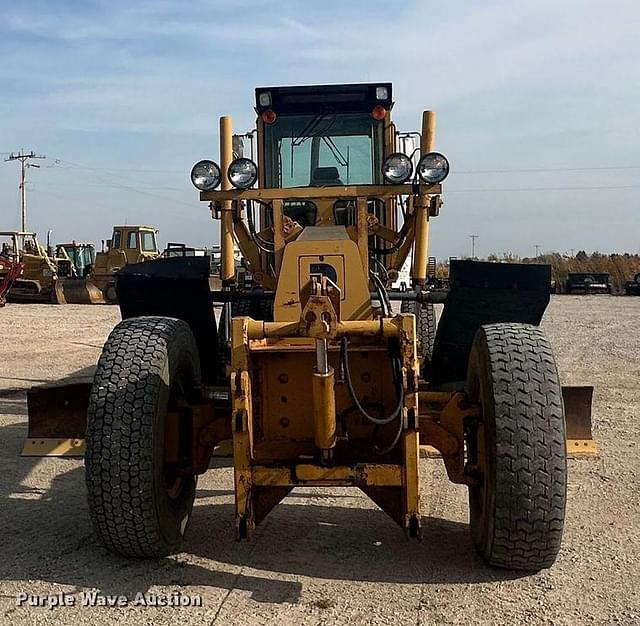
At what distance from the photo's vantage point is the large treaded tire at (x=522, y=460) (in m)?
3.77

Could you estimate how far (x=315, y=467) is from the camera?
12.8 feet

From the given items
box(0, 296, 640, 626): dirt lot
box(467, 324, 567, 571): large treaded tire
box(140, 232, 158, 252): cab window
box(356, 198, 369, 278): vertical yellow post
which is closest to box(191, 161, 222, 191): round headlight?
box(356, 198, 369, 278): vertical yellow post

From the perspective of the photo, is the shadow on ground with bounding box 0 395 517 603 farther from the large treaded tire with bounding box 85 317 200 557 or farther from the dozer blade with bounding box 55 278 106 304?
the dozer blade with bounding box 55 278 106 304

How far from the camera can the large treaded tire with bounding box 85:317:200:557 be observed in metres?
3.95

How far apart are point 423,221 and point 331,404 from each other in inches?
112

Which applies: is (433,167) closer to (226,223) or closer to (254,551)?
(226,223)

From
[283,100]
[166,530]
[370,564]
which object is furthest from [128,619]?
[283,100]

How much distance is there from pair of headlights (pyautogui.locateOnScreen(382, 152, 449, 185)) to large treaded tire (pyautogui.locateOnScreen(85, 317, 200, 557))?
220cm

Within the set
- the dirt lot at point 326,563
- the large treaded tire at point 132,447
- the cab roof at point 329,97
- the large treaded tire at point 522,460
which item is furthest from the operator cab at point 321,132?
the large treaded tire at point 522,460

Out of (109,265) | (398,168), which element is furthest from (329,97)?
(109,265)

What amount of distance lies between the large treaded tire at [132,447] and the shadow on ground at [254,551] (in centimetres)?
20

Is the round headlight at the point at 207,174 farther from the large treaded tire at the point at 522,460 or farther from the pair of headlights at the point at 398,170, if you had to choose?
the large treaded tire at the point at 522,460

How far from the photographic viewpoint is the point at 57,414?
5684 millimetres

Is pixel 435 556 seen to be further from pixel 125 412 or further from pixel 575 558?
pixel 125 412
